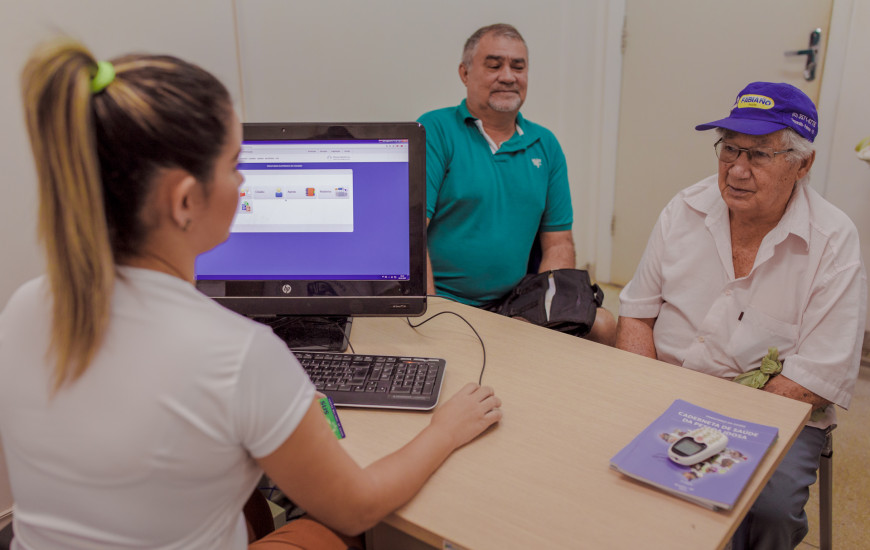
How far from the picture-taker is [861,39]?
109 inches

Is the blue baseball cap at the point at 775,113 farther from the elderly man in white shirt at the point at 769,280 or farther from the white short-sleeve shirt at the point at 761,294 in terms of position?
the white short-sleeve shirt at the point at 761,294

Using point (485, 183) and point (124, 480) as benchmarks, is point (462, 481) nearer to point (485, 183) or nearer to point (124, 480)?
point (124, 480)

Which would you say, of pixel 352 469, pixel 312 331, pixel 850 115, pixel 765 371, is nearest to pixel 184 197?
pixel 352 469

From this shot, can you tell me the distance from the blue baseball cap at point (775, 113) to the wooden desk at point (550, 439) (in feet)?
2.03

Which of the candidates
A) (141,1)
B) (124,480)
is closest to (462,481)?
(124,480)

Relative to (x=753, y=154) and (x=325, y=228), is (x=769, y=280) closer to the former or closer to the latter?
(x=753, y=154)

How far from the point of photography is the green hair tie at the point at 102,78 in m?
0.67

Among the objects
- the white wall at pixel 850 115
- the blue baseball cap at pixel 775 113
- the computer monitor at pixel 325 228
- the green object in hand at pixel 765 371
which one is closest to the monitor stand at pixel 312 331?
the computer monitor at pixel 325 228

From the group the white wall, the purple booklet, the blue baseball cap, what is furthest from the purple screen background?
the white wall

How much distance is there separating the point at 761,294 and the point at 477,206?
3.16 ft

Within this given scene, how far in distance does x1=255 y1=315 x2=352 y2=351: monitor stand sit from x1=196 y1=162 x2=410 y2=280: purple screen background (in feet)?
0.43

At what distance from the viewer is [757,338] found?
60.8 inches

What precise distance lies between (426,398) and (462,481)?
23cm

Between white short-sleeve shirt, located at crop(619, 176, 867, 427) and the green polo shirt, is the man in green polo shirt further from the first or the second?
white short-sleeve shirt, located at crop(619, 176, 867, 427)
